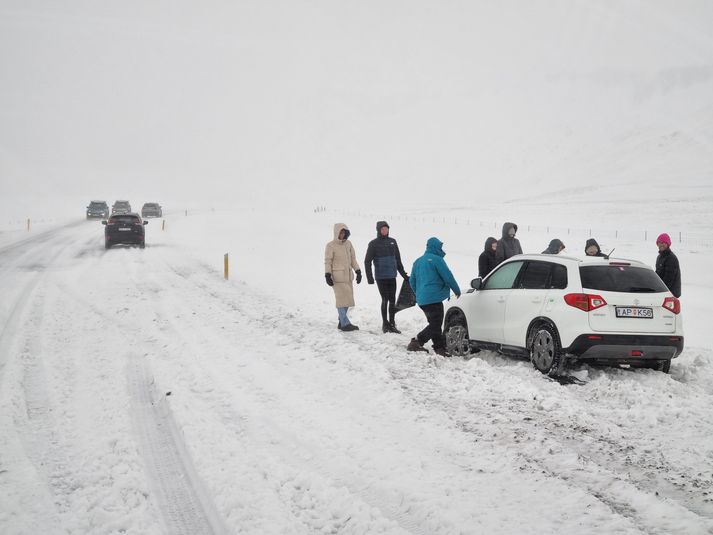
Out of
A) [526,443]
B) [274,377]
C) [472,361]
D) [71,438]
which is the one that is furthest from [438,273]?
[71,438]

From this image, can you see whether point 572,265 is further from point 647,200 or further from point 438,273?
point 647,200

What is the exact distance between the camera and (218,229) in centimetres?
3709

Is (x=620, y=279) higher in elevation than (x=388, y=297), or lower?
higher

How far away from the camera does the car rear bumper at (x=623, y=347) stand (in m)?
6.89

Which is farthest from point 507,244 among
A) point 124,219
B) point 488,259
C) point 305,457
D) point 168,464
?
point 124,219

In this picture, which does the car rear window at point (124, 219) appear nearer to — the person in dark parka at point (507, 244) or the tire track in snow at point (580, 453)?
the person in dark parka at point (507, 244)

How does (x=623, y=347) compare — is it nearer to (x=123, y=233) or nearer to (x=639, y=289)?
(x=639, y=289)

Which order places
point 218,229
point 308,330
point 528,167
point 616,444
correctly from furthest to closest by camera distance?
point 528,167 < point 218,229 < point 308,330 < point 616,444

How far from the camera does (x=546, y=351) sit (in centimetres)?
739

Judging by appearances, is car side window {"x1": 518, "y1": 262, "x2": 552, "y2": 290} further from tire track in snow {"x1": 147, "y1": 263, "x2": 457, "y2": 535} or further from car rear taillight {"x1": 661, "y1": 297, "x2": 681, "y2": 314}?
tire track in snow {"x1": 147, "y1": 263, "x2": 457, "y2": 535}

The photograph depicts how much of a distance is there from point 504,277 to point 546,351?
160cm

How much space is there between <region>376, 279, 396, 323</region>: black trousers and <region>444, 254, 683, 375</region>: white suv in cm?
255

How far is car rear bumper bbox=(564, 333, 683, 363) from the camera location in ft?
22.6

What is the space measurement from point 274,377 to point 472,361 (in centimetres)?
279
